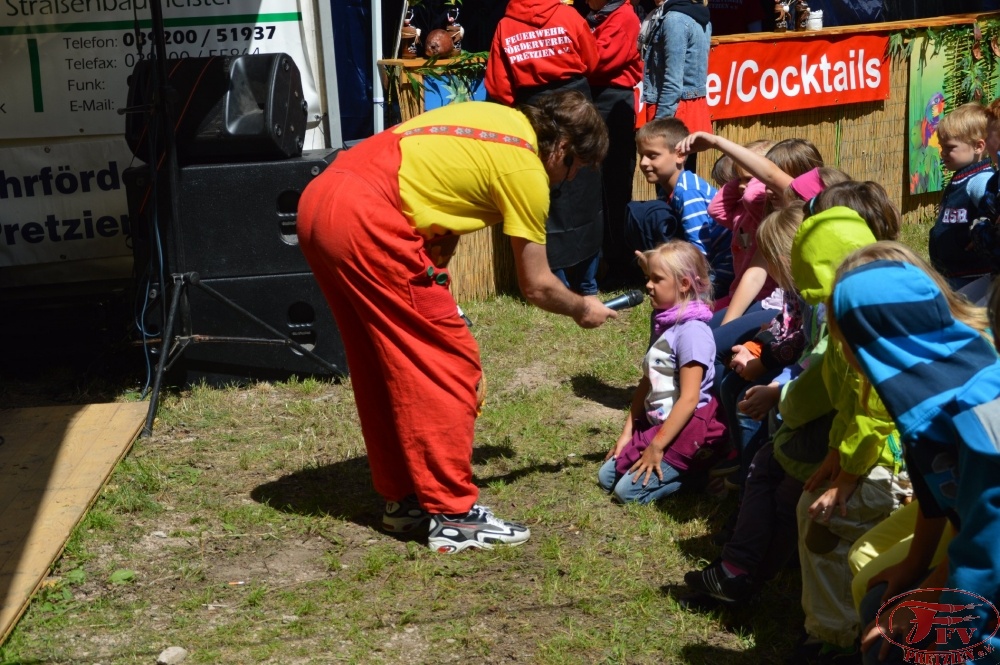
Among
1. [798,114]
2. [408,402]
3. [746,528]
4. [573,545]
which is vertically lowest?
[573,545]

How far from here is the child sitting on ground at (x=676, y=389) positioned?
13.5ft

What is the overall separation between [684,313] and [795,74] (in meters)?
4.23

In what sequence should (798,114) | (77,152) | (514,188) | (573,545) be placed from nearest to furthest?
(514,188), (573,545), (77,152), (798,114)

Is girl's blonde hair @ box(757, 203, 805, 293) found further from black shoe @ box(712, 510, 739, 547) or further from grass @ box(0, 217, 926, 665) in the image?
grass @ box(0, 217, 926, 665)

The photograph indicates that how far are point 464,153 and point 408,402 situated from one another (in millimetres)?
844

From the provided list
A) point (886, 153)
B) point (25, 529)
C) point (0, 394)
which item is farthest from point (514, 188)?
point (886, 153)

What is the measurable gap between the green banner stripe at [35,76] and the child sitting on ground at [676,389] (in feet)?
13.2

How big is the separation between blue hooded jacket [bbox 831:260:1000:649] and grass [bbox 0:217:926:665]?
1.28 metres

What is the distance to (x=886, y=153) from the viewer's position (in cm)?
833

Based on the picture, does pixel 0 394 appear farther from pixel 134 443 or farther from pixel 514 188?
pixel 514 188

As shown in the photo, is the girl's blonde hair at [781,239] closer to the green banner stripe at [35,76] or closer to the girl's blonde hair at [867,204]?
the girl's blonde hair at [867,204]

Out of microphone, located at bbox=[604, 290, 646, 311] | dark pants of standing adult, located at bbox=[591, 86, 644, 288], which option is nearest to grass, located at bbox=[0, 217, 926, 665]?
microphone, located at bbox=[604, 290, 646, 311]

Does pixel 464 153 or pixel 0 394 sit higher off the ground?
pixel 464 153

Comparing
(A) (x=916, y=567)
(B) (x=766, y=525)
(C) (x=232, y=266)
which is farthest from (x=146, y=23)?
(A) (x=916, y=567)
